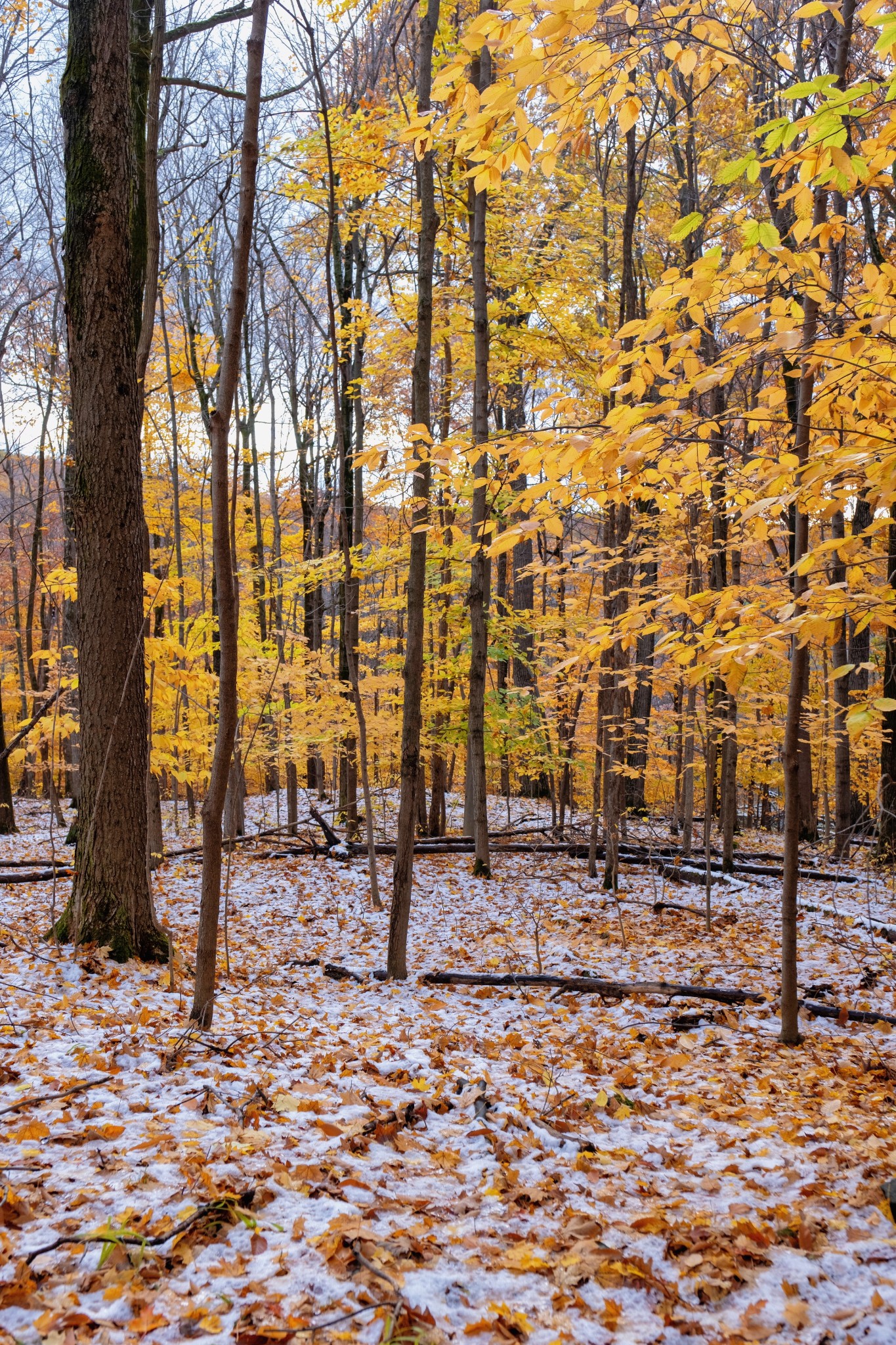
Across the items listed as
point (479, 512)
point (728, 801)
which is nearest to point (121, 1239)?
point (479, 512)

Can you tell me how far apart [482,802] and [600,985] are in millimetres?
4384

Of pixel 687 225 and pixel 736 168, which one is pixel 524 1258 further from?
pixel 736 168

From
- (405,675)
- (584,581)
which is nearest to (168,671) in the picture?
(405,675)

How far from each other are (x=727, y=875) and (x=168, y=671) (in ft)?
22.9

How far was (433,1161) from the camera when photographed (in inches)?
110

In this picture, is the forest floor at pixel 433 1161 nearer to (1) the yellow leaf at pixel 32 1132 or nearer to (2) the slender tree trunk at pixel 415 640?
(1) the yellow leaf at pixel 32 1132

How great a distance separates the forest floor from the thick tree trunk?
0.53 m

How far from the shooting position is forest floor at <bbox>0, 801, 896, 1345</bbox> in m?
1.91

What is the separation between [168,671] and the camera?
657cm

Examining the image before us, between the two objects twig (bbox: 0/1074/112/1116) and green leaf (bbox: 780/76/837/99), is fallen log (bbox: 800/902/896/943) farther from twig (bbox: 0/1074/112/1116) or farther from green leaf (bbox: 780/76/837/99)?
green leaf (bbox: 780/76/837/99)

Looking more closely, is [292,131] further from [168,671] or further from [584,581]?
[584,581]

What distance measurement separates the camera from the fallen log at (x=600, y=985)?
486 centimetres

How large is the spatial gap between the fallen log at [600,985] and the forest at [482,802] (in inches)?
1.5

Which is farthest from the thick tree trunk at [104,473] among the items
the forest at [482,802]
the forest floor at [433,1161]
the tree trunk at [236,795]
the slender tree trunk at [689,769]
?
the slender tree trunk at [689,769]
